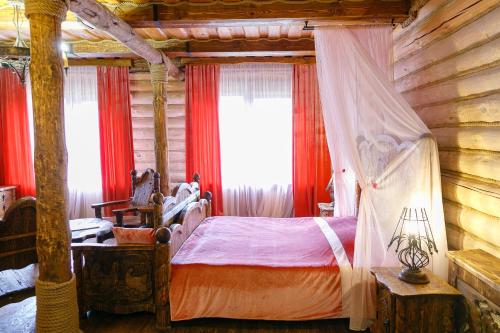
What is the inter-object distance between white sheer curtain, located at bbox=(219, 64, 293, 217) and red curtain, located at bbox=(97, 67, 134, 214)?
5.13 ft

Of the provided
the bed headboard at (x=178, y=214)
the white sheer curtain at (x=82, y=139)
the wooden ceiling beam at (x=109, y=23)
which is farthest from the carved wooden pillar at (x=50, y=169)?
the white sheer curtain at (x=82, y=139)

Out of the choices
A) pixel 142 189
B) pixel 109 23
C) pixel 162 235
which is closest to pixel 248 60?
pixel 142 189

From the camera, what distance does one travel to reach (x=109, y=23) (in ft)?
9.81

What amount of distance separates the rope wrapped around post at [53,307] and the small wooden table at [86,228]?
172cm

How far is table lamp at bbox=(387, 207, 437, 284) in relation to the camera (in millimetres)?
2439

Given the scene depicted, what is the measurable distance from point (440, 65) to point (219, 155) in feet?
11.9

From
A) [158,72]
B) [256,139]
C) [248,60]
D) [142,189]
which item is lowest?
[142,189]

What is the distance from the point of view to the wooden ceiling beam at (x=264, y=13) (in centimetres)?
327

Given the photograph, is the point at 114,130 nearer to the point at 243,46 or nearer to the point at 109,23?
the point at 243,46

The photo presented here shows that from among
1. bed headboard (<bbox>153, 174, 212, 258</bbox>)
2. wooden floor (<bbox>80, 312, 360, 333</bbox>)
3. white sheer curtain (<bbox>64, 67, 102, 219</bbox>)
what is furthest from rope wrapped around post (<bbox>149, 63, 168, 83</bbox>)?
wooden floor (<bbox>80, 312, 360, 333</bbox>)

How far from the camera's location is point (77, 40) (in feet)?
16.1

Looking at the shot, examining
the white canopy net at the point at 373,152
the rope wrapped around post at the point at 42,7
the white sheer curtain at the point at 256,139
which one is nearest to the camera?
the rope wrapped around post at the point at 42,7

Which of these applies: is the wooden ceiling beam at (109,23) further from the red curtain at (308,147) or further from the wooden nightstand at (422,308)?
the wooden nightstand at (422,308)

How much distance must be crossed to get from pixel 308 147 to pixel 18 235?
4.03m
